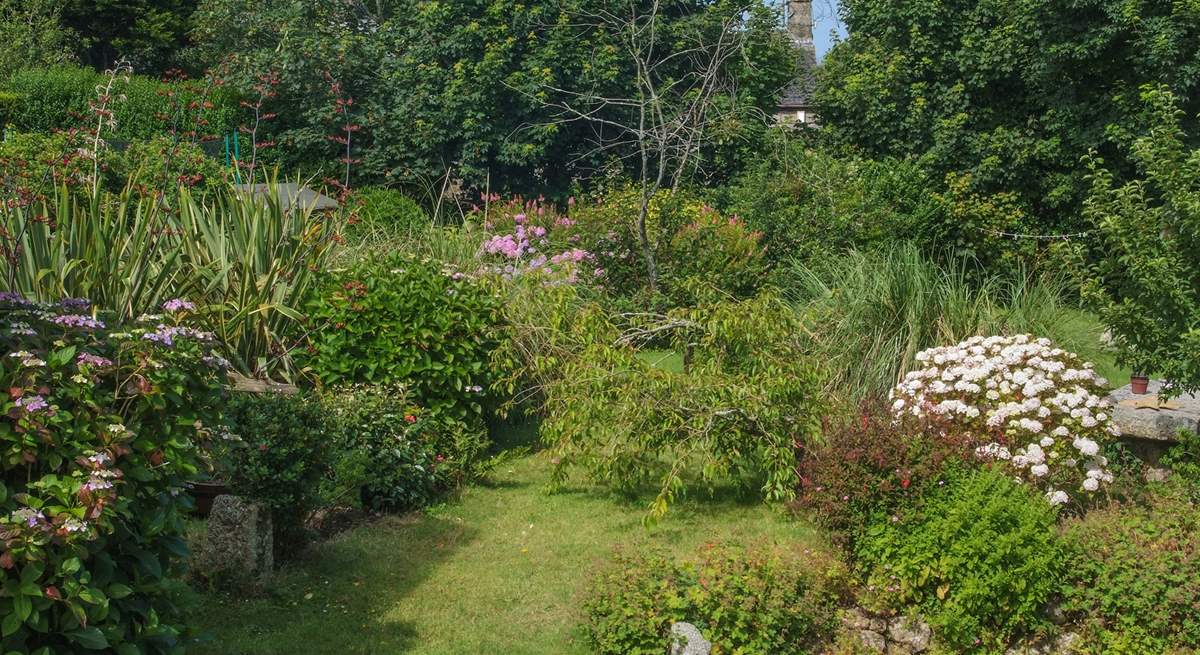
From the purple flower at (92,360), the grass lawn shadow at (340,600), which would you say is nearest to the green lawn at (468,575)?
the grass lawn shadow at (340,600)

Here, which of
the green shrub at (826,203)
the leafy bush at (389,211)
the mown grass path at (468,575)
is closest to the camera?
the mown grass path at (468,575)

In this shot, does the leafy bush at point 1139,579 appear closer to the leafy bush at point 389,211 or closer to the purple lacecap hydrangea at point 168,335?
the purple lacecap hydrangea at point 168,335

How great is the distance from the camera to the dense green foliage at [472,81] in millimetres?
17078

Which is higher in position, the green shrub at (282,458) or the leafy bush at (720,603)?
the green shrub at (282,458)

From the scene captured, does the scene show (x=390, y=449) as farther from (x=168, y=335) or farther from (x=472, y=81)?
(x=472, y=81)

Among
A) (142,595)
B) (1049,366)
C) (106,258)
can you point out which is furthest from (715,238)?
(142,595)

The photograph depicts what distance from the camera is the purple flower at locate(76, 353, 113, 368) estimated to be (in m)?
3.61

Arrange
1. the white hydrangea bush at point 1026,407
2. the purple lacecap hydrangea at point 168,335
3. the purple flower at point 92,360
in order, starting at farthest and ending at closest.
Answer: the white hydrangea bush at point 1026,407 → the purple lacecap hydrangea at point 168,335 → the purple flower at point 92,360

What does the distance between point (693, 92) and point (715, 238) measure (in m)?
6.16

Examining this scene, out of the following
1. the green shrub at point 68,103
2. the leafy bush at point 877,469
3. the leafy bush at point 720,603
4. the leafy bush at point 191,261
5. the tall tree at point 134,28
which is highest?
the tall tree at point 134,28

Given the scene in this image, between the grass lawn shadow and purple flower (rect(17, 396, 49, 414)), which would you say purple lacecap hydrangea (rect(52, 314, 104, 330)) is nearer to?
purple flower (rect(17, 396, 49, 414))

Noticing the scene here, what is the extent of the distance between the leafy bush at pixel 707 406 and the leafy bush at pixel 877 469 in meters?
0.72

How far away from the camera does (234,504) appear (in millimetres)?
5379

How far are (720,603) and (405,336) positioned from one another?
11.4ft
